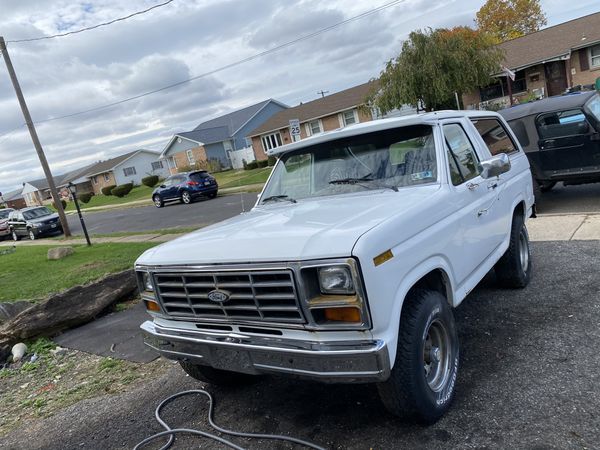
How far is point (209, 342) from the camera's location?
9.92 ft

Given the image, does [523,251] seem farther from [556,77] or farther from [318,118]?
[318,118]

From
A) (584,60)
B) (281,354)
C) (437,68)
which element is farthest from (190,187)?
(584,60)

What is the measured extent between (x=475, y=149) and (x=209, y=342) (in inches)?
113

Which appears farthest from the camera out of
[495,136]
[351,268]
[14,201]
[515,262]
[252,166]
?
[14,201]

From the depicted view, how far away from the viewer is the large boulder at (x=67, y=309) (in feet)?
20.2

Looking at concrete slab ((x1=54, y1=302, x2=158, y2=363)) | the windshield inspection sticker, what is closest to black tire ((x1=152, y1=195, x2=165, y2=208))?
concrete slab ((x1=54, y1=302, x2=158, y2=363))

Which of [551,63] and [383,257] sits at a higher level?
[551,63]

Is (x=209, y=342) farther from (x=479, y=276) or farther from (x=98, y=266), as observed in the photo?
(x=98, y=266)

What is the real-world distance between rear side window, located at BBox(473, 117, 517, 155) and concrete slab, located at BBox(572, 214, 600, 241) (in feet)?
6.89

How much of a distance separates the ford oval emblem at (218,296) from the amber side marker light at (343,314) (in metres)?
0.65

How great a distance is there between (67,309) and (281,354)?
4950 mm

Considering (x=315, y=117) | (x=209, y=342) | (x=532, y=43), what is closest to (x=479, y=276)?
(x=209, y=342)

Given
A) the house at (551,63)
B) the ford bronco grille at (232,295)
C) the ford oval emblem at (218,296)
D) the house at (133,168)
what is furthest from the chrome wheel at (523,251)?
the house at (133,168)

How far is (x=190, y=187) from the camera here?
24.6 meters
